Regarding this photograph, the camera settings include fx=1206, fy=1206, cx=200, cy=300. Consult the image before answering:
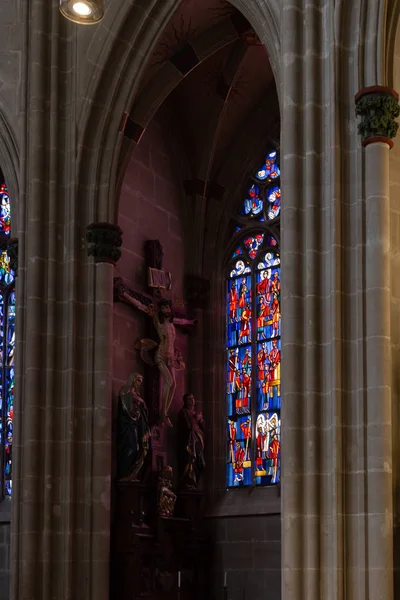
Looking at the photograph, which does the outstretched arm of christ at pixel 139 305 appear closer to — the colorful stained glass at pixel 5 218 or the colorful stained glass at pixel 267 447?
the colorful stained glass at pixel 267 447

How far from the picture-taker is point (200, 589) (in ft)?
57.6

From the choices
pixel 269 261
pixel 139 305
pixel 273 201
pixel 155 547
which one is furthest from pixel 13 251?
pixel 155 547

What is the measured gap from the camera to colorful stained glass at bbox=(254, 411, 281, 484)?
17.8 m

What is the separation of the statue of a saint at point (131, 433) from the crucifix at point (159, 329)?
86cm

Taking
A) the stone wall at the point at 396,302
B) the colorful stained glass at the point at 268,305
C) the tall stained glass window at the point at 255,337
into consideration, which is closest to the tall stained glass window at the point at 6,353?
the tall stained glass window at the point at 255,337

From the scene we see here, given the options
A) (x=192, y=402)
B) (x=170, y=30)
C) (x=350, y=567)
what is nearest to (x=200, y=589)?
(x=192, y=402)

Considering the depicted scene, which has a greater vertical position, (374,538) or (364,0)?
(364,0)

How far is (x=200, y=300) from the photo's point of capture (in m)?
19.0

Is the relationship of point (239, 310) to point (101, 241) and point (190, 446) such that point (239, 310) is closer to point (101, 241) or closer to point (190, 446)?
point (190, 446)

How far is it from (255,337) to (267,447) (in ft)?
5.81

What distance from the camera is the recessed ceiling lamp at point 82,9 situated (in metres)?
9.23

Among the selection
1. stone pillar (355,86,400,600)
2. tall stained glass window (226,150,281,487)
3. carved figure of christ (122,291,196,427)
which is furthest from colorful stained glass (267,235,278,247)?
stone pillar (355,86,400,600)

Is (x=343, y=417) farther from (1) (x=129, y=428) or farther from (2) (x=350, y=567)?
(1) (x=129, y=428)

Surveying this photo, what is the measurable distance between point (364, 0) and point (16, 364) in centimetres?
693
